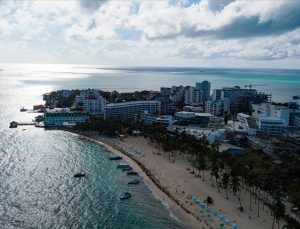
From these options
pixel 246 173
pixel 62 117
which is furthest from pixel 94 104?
pixel 246 173

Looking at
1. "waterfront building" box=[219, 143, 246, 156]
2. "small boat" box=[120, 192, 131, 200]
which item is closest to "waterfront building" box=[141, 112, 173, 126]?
"waterfront building" box=[219, 143, 246, 156]

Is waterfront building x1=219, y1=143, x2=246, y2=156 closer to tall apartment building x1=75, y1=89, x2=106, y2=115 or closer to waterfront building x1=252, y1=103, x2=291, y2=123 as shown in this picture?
waterfront building x1=252, y1=103, x2=291, y2=123

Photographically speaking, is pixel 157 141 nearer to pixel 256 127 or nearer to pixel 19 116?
pixel 256 127

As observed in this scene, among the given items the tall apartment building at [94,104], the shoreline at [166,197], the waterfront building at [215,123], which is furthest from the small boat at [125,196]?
the tall apartment building at [94,104]

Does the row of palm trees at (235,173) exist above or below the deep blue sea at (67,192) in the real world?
above

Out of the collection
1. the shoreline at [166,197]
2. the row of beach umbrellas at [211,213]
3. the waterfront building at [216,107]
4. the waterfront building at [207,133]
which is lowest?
the shoreline at [166,197]

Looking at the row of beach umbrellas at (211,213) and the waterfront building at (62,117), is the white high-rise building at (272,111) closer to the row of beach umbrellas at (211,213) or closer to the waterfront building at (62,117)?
the waterfront building at (62,117)

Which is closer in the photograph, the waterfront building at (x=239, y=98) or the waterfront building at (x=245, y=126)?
the waterfront building at (x=245, y=126)
